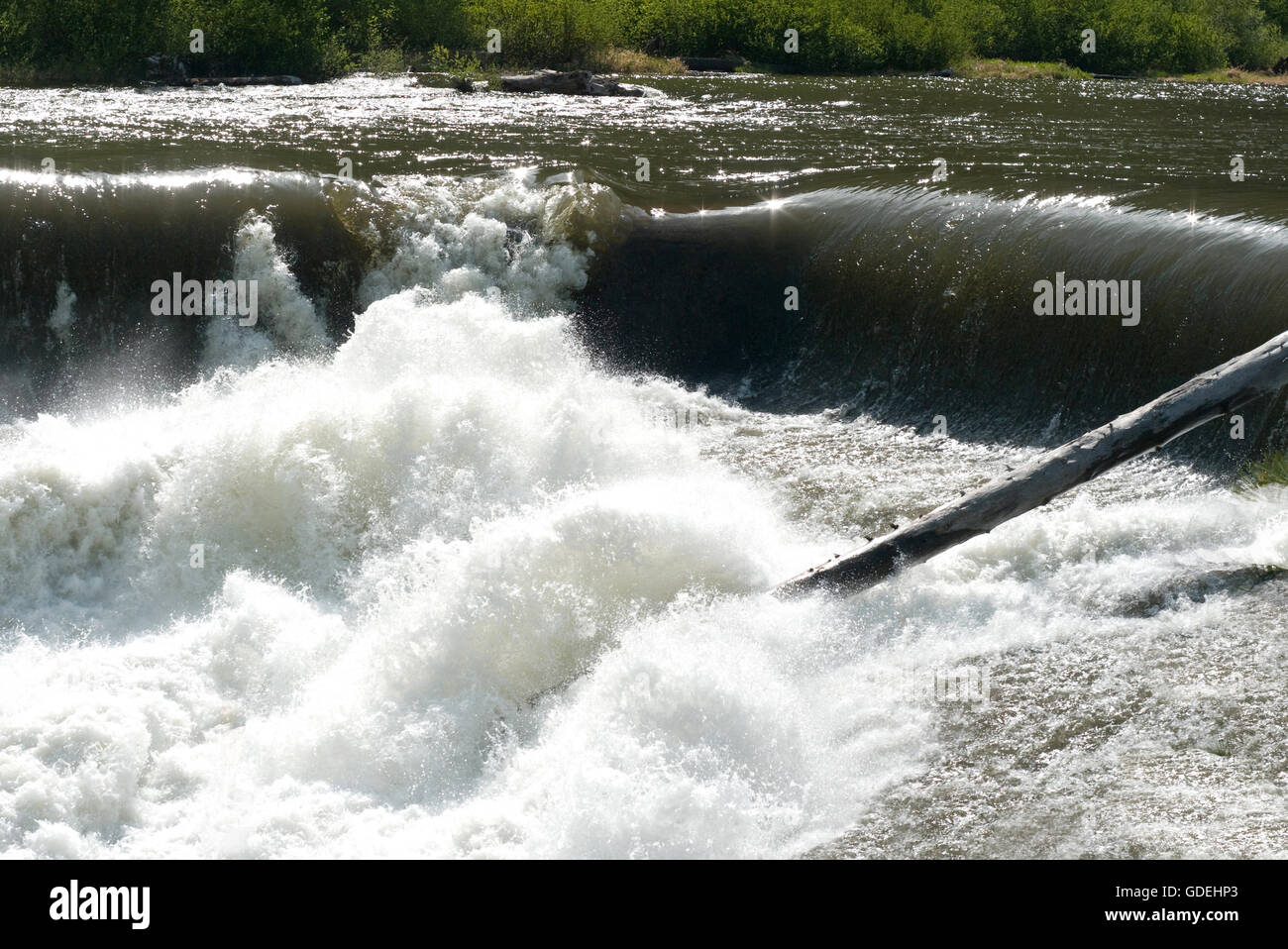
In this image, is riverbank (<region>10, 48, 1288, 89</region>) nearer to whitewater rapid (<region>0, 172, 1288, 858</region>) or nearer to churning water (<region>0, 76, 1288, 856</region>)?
churning water (<region>0, 76, 1288, 856</region>)

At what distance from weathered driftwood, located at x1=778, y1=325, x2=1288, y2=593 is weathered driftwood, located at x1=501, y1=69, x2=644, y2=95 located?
18.3 meters

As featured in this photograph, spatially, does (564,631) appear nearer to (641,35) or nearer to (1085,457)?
(1085,457)

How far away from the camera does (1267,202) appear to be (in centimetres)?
1202

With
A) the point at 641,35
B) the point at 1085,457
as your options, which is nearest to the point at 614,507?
the point at 1085,457

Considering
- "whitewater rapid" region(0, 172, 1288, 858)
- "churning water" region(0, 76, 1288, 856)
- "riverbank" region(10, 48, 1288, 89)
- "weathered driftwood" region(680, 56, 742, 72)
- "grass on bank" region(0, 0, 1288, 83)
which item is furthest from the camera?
"weathered driftwood" region(680, 56, 742, 72)

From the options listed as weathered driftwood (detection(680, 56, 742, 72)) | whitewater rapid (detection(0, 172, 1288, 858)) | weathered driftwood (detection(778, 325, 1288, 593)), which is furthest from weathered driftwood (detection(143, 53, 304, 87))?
weathered driftwood (detection(778, 325, 1288, 593))

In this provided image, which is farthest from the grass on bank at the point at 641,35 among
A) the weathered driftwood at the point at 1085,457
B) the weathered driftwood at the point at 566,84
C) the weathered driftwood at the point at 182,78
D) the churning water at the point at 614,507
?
the weathered driftwood at the point at 1085,457

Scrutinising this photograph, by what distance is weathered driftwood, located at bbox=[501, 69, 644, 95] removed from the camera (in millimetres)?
24297

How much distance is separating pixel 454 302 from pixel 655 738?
6.59m

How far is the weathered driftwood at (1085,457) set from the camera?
760 centimetres

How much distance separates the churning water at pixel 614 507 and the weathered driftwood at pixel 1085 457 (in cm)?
50

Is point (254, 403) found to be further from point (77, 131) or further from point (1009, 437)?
point (77, 131)
